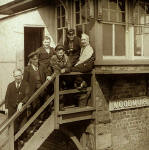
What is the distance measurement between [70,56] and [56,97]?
1.33 meters

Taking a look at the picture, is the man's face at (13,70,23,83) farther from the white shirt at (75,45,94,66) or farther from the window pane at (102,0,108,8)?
the window pane at (102,0,108,8)

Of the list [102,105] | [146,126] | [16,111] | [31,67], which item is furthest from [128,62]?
[16,111]

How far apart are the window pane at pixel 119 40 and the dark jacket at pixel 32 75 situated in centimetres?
247

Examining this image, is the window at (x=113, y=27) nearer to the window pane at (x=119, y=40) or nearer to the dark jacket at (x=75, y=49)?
the window pane at (x=119, y=40)

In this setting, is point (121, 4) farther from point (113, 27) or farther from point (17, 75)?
point (17, 75)

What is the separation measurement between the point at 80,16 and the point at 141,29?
6.75 feet

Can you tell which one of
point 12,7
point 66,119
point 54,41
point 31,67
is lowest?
point 66,119

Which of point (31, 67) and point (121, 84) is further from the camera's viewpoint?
point (121, 84)

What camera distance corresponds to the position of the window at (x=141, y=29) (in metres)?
9.23

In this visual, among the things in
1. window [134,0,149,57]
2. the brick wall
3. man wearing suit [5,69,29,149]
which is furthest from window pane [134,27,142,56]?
man wearing suit [5,69,29,149]

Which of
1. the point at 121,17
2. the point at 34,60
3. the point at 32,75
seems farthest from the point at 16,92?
the point at 121,17

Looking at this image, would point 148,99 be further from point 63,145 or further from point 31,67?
point 31,67

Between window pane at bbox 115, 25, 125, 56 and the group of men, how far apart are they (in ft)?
3.75

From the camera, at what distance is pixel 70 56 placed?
795cm
